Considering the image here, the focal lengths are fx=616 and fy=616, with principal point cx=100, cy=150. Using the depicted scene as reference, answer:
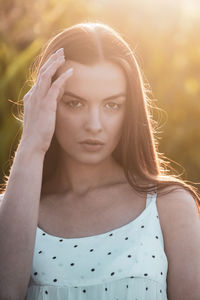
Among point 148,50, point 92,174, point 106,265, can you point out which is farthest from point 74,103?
point 148,50

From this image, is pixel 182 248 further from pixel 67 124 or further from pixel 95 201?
pixel 67 124

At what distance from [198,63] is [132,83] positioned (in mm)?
6047

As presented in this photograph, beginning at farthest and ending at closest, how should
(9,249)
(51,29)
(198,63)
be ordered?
(51,29) < (198,63) < (9,249)

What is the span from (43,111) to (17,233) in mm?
584

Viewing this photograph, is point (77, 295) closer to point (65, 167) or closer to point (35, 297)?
point (35, 297)

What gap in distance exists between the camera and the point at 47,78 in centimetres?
295

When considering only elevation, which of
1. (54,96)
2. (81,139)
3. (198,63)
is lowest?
(198,63)

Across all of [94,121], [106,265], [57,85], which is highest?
[57,85]

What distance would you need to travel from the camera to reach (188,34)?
9172 mm

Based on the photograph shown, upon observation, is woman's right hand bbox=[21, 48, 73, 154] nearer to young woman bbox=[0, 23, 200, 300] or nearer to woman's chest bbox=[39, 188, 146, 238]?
young woman bbox=[0, 23, 200, 300]

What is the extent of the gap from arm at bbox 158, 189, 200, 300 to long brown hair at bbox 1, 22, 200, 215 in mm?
150

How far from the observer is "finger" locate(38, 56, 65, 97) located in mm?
2943

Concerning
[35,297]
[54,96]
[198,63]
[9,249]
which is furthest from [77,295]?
[198,63]

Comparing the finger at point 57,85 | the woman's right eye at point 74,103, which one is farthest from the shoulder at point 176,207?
the finger at point 57,85
